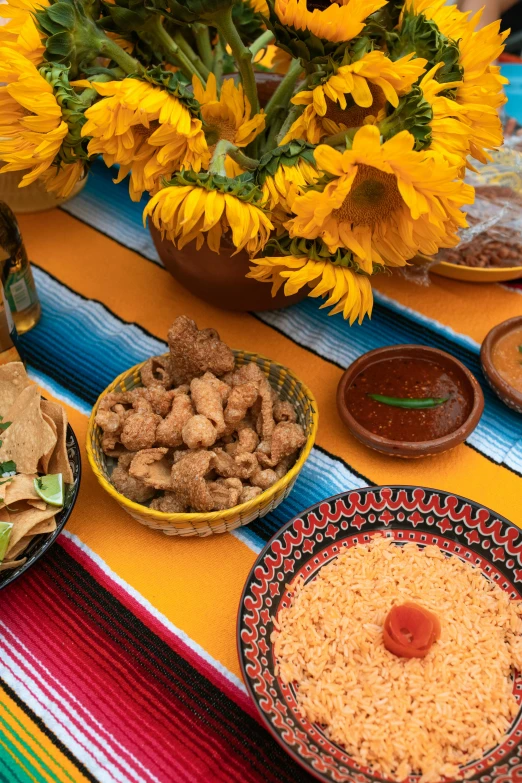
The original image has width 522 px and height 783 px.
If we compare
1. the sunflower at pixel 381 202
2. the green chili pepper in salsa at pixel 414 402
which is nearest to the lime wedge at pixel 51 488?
the sunflower at pixel 381 202

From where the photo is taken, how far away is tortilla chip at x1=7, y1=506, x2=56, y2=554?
1.06m

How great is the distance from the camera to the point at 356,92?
106cm

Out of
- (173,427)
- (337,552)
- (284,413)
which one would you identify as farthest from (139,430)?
(337,552)

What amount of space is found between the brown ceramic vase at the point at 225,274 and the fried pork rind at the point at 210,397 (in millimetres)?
280

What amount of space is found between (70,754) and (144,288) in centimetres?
112

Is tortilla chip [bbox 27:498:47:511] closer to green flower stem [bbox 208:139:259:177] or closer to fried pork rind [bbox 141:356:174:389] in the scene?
fried pork rind [bbox 141:356:174:389]

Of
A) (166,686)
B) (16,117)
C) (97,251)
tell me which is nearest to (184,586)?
(166,686)

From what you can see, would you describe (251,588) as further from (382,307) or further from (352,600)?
(382,307)

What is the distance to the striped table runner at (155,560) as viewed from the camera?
3.33 feet

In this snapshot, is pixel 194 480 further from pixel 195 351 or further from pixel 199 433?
pixel 195 351

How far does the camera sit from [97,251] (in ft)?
6.28

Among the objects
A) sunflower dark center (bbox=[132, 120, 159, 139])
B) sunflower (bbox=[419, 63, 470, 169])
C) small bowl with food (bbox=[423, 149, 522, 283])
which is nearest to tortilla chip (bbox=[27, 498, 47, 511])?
sunflower dark center (bbox=[132, 120, 159, 139])

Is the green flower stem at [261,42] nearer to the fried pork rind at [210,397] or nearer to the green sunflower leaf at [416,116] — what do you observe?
the green sunflower leaf at [416,116]

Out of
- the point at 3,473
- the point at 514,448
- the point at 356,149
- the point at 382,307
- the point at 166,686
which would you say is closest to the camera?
the point at 356,149
